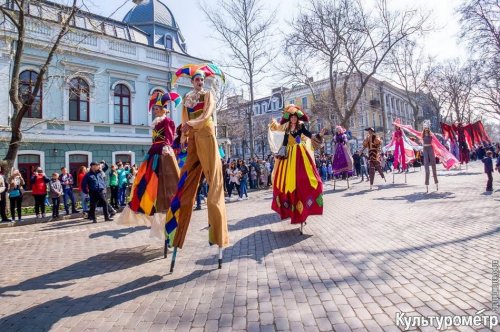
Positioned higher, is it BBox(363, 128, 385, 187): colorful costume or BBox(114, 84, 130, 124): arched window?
BBox(114, 84, 130, 124): arched window

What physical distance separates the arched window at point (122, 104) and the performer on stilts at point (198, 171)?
19.5 m

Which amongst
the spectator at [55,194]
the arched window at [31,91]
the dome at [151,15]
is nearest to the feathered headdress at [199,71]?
the spectator at [55,194]

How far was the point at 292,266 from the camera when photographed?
155 inches

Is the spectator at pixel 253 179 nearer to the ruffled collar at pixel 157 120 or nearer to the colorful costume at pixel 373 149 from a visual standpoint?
the colorful costume at pixel 373 149

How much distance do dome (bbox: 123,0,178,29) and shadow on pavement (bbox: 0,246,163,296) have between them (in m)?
25.9

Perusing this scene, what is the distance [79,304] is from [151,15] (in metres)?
28.4

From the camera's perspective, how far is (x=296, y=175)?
5926 mm

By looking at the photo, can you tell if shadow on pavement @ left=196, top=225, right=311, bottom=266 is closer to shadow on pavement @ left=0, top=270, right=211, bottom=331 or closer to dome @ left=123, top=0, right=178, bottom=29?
shadow on pavement @ left=0, top=270, right=211, bottom=331

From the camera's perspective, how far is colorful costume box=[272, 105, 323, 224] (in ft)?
18.9

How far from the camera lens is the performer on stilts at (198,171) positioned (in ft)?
13.3

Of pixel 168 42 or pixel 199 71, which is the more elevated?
pixel 168 42

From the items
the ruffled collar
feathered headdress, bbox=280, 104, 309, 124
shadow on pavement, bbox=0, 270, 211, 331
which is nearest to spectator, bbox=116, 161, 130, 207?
the ruffled collar

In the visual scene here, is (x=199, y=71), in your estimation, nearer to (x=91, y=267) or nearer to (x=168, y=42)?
(x=91, y=267)

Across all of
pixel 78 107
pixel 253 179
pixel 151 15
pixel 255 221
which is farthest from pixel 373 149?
pixel 151 15
